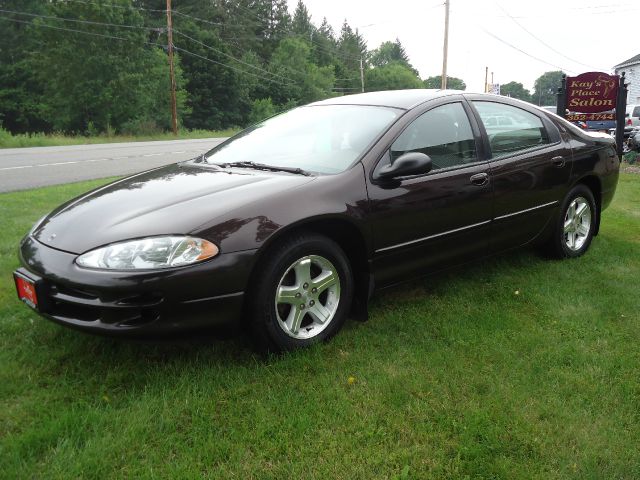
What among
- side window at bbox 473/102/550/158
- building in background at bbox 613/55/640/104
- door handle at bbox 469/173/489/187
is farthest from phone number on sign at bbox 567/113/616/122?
building in background at bbox 613/55/640/104

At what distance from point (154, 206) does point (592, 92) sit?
1090cm

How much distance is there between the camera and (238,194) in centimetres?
278

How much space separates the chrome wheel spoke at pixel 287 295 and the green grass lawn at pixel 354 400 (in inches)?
11.6

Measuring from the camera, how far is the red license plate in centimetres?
256

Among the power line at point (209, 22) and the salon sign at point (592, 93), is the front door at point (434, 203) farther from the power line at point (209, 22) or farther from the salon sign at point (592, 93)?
the power line at point (209, 22)

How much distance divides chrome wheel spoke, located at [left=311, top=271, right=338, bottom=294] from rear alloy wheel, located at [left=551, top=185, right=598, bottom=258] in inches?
92.8

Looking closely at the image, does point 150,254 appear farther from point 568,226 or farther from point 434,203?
point 568,226

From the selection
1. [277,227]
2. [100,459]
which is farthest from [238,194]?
[100,459]

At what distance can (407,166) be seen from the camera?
304 cm

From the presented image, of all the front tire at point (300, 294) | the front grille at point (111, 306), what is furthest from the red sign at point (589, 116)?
the front grille at point (111, 306)

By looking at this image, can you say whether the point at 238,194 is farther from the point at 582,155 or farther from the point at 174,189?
the point at 582,155

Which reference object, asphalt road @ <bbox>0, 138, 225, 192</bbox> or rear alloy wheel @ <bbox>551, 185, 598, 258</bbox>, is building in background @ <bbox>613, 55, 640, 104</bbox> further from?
rear alloy wheel @ <bbox>551, 185, 598, 258</bbox>

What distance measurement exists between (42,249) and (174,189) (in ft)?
2.37

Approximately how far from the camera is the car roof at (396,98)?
3.57 m
